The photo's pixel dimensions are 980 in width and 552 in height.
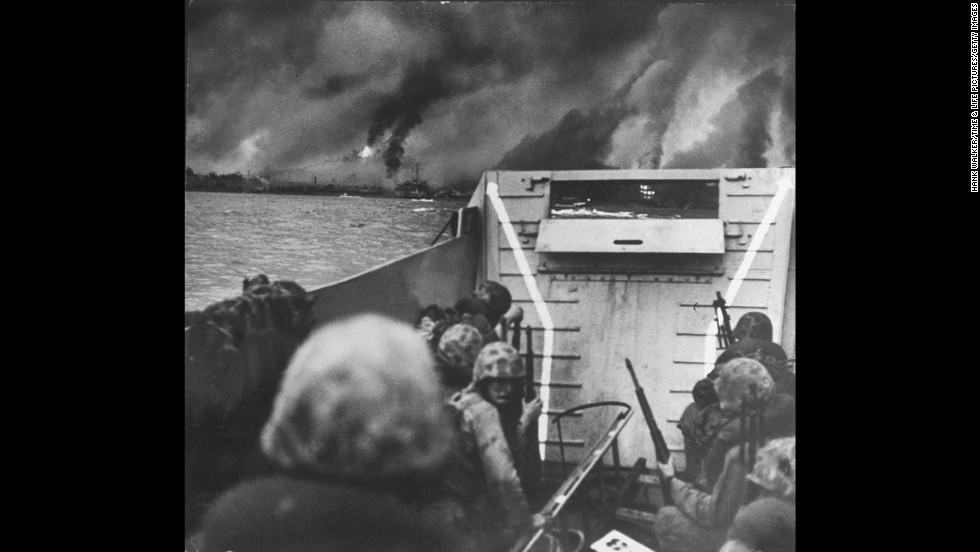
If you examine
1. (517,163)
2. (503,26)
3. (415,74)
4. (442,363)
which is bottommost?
(442,363)

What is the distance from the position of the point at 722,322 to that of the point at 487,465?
1.15 metres

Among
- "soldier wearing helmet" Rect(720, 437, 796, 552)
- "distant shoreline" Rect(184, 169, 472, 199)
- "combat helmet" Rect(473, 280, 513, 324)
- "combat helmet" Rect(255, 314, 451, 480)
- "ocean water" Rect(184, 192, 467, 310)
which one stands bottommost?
"soldier wearing helmet" Rect(720, 437, 796, 552)

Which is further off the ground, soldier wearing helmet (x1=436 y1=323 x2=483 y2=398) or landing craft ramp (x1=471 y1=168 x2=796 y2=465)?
landing craft ramp (x1=471 y1=168 x2=796 y2=465)

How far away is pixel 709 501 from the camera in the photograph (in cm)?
338

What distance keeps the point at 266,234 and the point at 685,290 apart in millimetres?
1812

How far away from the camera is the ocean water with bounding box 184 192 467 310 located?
3.53 metres

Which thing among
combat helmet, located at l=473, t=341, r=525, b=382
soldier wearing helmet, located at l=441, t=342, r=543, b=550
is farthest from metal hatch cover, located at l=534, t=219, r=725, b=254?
soldier wearing helmet, located at l=441, t=342, r=543, b=550

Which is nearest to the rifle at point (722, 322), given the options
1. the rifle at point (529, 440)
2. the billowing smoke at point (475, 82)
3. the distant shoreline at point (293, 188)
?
the billowing smoke at point (475, 82)

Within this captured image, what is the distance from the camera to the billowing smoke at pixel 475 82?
3479 mm

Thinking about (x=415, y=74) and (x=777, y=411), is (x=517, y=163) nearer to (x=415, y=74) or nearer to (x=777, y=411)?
(x=415, y=74)

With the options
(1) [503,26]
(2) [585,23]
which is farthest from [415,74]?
(2) [585,23]

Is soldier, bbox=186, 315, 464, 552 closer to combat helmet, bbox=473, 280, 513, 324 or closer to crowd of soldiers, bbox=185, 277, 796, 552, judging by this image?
crowd of soldiers, bbox=185, 277, 796, 552

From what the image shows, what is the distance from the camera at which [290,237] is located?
→ 3572 mm

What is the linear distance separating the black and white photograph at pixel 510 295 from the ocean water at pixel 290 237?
0.04 feet
